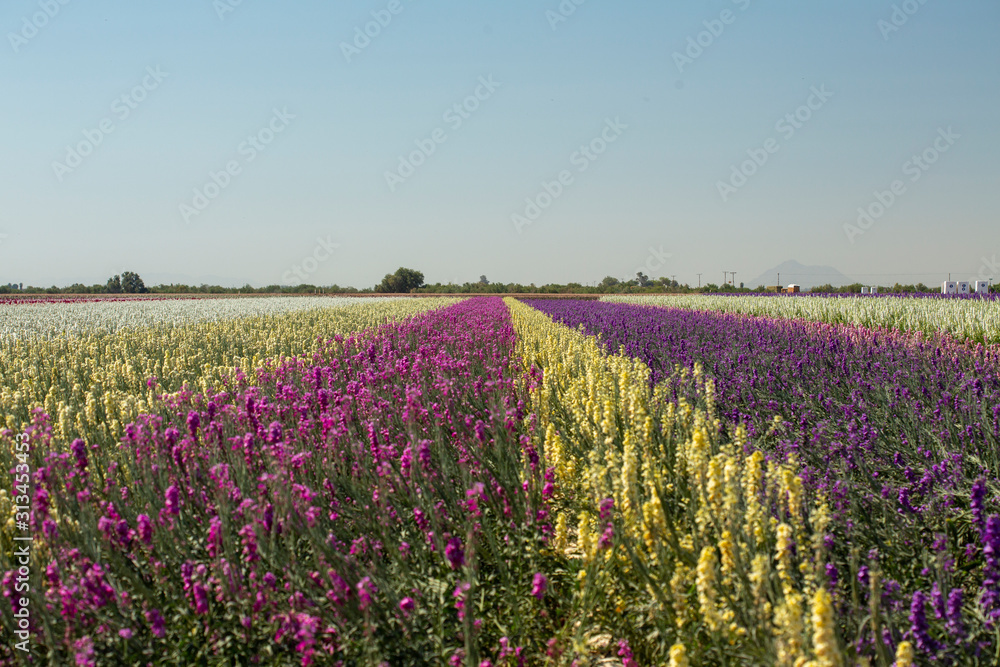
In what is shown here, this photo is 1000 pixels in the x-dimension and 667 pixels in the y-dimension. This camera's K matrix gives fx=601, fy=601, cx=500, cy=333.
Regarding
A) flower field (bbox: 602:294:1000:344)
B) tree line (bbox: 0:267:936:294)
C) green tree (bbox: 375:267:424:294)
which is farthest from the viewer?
green tree (bbox: 375:267:424:294)

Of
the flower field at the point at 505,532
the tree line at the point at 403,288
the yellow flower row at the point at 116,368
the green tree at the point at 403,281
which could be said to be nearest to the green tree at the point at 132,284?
the tree line at the point at 403,288

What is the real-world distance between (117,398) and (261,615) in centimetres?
297

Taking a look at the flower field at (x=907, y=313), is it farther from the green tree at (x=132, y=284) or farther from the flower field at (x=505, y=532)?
the green tree at (x=132, y=284)

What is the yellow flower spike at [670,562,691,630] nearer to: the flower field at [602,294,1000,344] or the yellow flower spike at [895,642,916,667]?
the yellow flower spike at [895,642,916,667]

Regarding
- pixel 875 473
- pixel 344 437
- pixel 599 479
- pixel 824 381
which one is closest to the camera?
pixel 599 479

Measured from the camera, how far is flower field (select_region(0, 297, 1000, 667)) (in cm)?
190

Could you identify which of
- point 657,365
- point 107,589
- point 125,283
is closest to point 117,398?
point 107,589

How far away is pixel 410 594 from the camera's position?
2.33 meters

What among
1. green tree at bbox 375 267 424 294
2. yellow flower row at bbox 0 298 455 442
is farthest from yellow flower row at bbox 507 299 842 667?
green tree at bbox 375 267 424 294

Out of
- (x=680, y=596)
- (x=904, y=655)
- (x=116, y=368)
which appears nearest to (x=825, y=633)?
(x=904, y=655)

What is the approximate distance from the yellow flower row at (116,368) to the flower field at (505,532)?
0.32ft

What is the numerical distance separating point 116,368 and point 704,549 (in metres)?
6.08

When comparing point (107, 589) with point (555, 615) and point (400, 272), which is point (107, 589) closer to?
point (555, 615)

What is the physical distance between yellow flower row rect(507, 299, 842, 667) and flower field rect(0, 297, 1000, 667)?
0.02m
